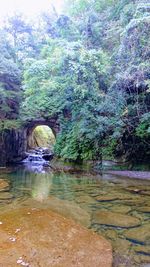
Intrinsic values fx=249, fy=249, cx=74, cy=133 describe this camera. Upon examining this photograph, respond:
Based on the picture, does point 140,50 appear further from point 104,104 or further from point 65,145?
point 65,145

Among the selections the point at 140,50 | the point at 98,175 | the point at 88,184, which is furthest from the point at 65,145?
the point at 140,50

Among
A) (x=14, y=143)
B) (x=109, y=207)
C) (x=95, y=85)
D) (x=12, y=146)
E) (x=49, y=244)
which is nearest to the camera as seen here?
(x=49, y=244)

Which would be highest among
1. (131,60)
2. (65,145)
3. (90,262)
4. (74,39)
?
(74,39)

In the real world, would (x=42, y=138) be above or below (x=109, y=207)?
above

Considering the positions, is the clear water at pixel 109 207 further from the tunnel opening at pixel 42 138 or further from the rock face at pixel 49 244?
the tunnel opening at pixel 42 138

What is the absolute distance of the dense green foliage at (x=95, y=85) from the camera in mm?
11203

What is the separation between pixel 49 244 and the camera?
4156 mm

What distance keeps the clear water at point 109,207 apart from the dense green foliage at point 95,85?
388cm

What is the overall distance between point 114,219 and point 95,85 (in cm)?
940

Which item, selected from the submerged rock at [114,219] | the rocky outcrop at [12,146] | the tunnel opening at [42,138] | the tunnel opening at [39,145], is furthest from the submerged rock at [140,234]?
the tunnel opening at [42,138]

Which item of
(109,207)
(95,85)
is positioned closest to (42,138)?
(95,85)

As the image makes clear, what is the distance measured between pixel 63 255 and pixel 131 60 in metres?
9.51

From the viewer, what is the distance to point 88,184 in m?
9.98

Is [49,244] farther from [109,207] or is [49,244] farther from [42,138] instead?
[42,138]
